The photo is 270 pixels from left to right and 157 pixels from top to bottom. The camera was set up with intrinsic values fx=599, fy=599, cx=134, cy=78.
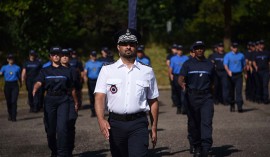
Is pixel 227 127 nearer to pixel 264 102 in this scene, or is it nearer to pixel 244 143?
pixel 244 143

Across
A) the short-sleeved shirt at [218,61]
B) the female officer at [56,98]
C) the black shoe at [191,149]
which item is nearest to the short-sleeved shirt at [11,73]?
the female officer at [56,98]

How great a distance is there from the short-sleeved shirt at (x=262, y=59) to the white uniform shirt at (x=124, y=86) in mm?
12970

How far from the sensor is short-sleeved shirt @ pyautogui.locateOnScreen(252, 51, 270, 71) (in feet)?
63.7

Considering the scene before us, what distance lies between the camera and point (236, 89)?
17062mm

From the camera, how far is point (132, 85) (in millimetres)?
7000

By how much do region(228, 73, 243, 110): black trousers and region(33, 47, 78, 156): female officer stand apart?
287 inches

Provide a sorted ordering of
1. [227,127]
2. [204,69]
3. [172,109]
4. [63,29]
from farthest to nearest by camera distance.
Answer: [63,29]
[172,109]
[227,127]
[204,69]

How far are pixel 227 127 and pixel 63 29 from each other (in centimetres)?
2443

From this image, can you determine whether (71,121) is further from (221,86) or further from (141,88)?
(221,86)

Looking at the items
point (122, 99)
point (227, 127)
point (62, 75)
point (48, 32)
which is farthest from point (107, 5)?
point (122, 99)

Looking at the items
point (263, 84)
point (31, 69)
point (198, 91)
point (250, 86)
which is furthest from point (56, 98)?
point (250, 86)

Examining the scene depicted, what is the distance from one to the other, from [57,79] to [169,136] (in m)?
3.42

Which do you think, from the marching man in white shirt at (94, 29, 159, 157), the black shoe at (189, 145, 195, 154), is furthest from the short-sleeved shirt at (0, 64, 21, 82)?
the marching man in white shirt at (94, 29, 159, 157)

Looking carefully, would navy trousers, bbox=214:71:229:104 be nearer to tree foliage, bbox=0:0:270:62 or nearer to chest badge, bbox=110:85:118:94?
chest badge, bbox=110:85:118:94
